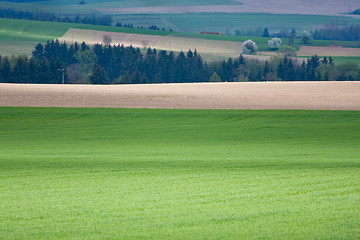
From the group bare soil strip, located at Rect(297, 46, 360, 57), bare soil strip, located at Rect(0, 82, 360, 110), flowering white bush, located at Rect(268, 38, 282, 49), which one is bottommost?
bare soil strip, located at Rect(0, 82, 360, 110)

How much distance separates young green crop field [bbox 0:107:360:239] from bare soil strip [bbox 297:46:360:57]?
253 feet

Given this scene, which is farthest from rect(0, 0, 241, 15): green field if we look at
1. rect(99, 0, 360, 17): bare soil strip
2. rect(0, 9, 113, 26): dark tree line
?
rect(0, 9, 113, 26): dark tree line

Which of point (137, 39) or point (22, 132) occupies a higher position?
point (137, 39)

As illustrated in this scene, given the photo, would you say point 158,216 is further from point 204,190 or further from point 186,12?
point 186,12

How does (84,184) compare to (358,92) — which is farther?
(358,92)

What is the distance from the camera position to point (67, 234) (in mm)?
6676

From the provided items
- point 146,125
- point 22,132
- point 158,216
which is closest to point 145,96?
point 146,125

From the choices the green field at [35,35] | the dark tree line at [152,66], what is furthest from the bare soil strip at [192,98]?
the green field at [35,35]

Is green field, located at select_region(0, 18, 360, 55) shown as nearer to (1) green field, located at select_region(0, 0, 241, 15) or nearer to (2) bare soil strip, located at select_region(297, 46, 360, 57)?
(2) bare soil strip, located at select_region(297, 46, 360, 57)

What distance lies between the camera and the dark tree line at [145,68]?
7038cm

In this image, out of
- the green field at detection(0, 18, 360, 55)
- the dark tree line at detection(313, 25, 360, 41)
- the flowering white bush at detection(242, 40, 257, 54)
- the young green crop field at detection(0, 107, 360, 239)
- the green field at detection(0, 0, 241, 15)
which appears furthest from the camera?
the green field at detection(0, 0, 241, 15)

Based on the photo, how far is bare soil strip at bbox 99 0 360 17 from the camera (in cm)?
17888

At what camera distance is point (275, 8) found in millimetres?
187375

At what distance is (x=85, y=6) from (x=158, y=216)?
187 metres
